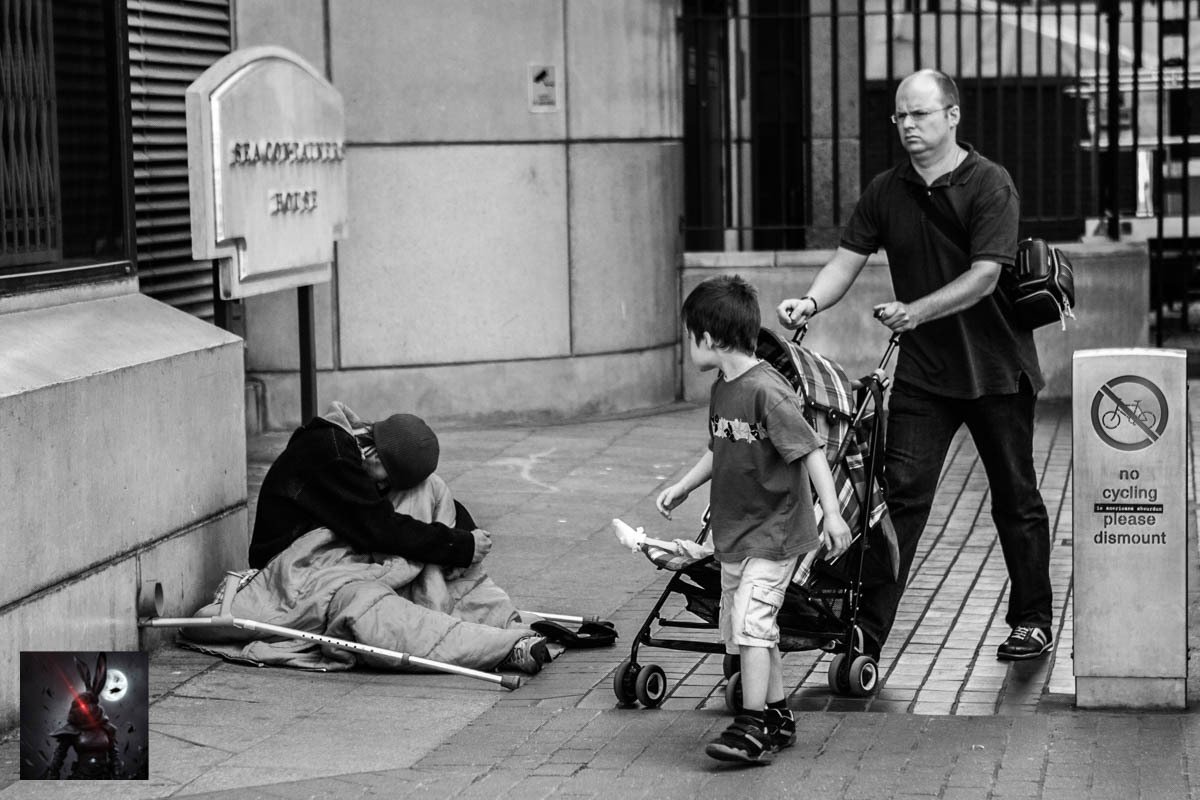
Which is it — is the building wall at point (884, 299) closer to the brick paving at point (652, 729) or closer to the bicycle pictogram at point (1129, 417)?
the brick paving at point (652, 729)

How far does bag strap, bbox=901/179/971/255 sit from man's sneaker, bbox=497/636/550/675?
6.11 feet

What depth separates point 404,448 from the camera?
6.42 metres

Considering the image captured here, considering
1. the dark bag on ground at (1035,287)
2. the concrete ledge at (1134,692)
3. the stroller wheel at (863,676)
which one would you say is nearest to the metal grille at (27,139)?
the stroller wheel at (863,676)

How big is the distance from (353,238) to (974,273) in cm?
579

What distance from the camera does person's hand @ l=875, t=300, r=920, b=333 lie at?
565cm

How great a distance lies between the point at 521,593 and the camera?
24.2ft

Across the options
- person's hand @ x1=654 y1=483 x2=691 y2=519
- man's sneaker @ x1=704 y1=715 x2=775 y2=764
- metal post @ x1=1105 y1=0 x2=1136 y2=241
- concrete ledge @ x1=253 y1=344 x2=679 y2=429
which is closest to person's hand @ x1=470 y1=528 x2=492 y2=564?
person's hand @ x1=654 y1=483 x2=691 y2=519

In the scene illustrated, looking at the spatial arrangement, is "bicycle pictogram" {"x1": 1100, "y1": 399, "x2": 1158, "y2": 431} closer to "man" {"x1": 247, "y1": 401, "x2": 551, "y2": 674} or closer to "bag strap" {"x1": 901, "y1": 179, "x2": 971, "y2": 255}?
"bag strap" {"x1": 901, "y1": 179, "x2": 971, "y2": 255}

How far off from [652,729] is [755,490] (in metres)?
0.79

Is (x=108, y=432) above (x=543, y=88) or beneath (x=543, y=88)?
beneath

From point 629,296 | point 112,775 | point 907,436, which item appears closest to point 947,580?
point 907,436

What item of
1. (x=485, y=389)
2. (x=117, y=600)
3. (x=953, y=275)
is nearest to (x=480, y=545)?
(x=117, y=600)

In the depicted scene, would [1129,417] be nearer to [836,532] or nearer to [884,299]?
[836,532]

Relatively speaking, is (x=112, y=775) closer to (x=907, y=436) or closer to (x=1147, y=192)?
(x=907, y=436)
